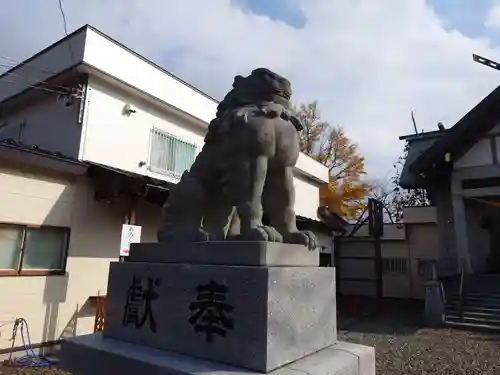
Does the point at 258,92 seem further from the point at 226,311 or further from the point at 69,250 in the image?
the point at 69,250

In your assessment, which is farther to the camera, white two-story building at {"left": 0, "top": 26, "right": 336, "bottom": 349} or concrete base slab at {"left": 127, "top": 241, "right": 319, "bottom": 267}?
white two-story building at {"left": 0, "top": 26, "right": 336, "bottom": 349}

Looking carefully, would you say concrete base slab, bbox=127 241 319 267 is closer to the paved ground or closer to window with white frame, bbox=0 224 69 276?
the paved ground

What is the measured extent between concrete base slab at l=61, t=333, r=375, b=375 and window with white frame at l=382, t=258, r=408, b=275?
13.1 metres

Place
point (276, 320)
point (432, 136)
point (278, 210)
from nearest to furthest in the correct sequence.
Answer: point (276, 320) < point (278, 210) < point (432, 136)

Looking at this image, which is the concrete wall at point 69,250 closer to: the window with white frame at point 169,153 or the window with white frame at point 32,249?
the window with white frame at point 32,249

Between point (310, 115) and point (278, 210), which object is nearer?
point (278, 210)

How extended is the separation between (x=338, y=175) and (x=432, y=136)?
4883mm

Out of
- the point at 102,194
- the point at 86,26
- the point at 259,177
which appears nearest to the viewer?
the point at 259,177

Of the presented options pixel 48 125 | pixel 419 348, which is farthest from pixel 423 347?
pixel 48 125

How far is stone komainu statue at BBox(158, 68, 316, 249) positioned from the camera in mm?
2707

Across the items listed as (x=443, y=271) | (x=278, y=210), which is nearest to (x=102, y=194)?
(x=278, y=210)

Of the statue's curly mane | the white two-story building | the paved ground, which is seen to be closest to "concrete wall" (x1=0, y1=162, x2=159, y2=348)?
the white two-story building

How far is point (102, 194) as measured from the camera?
6695mm

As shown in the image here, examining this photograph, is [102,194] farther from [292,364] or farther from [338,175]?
[338,175]
